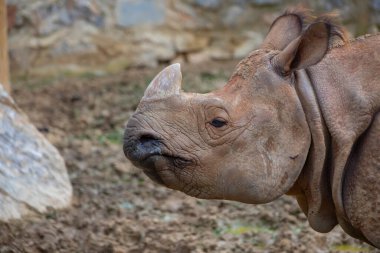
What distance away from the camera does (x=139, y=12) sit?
881 cm

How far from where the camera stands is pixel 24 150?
5273mm

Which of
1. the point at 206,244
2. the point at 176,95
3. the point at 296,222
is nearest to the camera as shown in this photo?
the point at 176,95

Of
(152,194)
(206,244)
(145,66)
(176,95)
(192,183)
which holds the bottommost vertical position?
(145,66)

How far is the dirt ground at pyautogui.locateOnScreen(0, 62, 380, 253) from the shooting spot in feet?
15.5

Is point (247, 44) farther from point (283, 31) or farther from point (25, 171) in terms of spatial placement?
point (283, 31)

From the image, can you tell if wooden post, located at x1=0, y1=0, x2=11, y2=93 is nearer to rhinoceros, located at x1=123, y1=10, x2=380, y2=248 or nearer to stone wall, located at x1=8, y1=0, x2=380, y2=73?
stone wall, located at x1=8, y1=0, x2=380, y2=73

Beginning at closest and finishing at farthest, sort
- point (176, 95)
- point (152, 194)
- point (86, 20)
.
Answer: point (176, 95) < point (152, 194) < point (86, 20)

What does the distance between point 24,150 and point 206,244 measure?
4.22 ft

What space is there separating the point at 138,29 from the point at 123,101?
1.38 meters

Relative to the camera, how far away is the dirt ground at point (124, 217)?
186 inches

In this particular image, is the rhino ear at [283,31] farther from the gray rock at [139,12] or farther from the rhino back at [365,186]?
the gray rock at [139,12]

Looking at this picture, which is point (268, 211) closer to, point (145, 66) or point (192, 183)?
point (192, 183)


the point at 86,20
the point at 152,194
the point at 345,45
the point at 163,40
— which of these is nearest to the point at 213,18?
the point at 163,40

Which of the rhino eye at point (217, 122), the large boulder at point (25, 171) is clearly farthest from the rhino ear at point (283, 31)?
the large boulder at point (25, 171)
